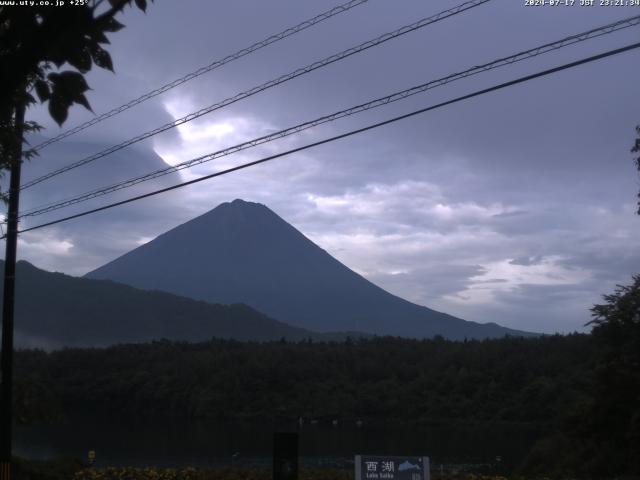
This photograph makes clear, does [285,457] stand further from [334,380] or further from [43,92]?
[334,380]

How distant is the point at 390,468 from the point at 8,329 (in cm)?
739

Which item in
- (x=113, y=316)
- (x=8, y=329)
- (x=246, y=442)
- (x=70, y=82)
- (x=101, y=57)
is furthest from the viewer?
(x=113, y=316)

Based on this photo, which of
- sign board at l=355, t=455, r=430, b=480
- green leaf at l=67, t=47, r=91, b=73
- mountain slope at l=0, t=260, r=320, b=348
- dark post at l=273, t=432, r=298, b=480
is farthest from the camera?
mountain slope at l=0, t=260, r=320, b=348

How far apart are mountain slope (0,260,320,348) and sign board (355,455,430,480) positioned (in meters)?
132

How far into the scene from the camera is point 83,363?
236ft

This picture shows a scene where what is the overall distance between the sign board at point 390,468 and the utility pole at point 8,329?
20.4ft

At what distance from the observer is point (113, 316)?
157000mm

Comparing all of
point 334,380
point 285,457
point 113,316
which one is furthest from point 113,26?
point 113,316

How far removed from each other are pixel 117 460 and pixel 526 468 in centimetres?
1454

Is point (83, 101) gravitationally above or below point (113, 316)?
below

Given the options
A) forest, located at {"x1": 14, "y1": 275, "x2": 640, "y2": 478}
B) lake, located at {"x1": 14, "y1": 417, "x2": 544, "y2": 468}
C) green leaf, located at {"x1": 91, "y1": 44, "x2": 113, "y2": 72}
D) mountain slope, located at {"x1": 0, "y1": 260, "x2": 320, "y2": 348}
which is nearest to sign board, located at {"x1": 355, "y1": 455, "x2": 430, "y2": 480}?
green leaf, located at {"x1": 91, "y1": 44, "x2": 113, "y2": 72}

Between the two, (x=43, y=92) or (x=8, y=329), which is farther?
(x=8, y=329)

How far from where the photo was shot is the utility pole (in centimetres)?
1384

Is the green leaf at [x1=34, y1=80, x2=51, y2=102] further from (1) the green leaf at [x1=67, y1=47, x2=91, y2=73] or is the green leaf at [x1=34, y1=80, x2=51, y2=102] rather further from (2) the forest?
(2) the forest
